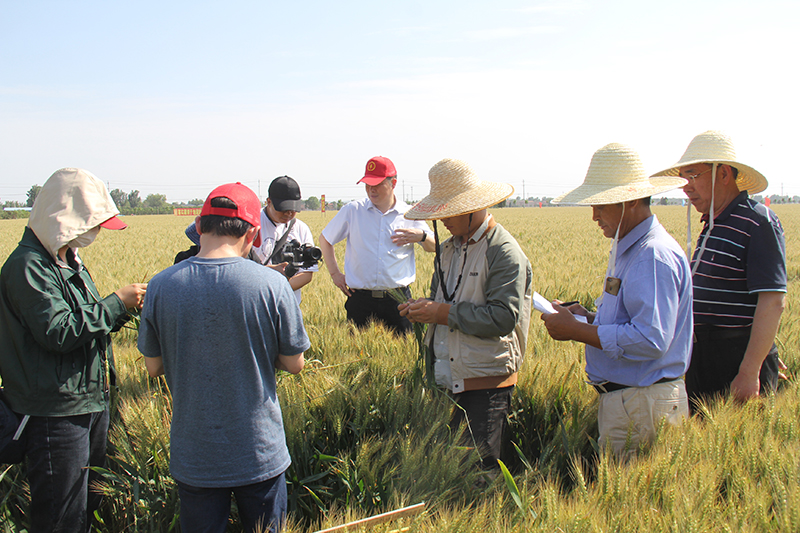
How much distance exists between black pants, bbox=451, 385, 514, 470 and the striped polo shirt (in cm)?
117

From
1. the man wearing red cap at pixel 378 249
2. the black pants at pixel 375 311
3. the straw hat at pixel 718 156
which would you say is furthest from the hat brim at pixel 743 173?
the black pants at pixel 375 311

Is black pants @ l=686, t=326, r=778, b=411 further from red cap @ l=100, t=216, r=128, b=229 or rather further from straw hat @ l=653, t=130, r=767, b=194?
red cap @ l=100, t=216, r=128, b=229

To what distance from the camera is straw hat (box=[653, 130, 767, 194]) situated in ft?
8.54

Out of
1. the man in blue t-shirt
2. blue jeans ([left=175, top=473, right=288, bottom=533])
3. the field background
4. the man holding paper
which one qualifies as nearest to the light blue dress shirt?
the man holding paper

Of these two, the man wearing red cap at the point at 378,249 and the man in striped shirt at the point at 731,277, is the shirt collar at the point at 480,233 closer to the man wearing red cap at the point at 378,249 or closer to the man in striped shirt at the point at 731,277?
the man in striped shirt at the point at 731,277

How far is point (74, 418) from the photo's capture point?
2.03 meters

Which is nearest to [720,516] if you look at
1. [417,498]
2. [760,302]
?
[417,498]

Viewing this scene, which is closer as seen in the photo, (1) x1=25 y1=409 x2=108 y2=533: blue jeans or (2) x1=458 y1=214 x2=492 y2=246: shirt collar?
(1) x1=25 y1=409 x2=108 y2=533: blue jeans

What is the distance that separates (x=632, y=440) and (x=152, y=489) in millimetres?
2088

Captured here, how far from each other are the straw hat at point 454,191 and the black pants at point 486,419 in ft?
2.88

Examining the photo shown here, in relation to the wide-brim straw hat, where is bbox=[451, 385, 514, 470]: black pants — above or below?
below

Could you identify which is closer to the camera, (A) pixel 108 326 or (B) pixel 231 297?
(B) pixel 231 297

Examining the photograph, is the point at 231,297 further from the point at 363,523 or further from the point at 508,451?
the point at 508,451

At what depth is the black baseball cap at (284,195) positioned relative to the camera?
152 inches
